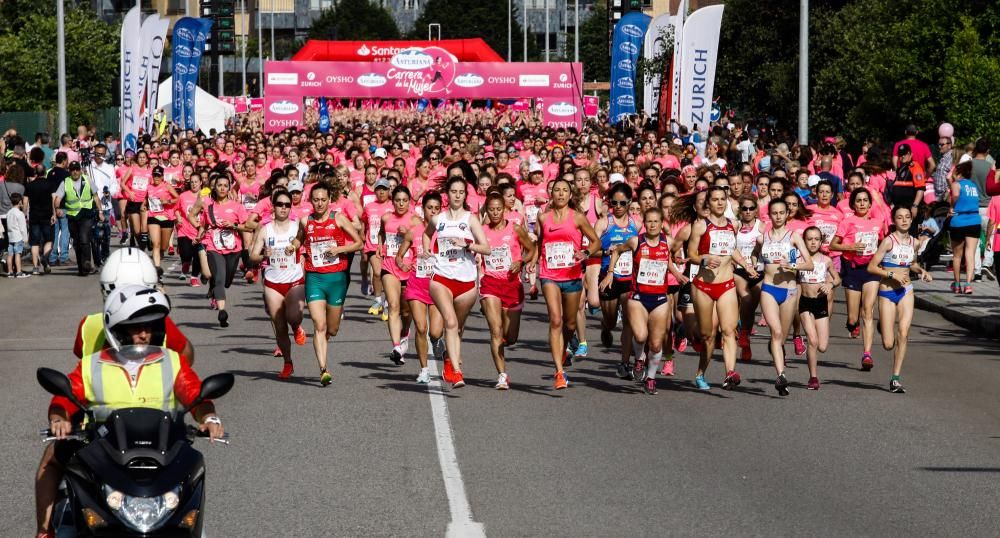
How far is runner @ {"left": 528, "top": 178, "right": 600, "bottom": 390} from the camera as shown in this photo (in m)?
14.0

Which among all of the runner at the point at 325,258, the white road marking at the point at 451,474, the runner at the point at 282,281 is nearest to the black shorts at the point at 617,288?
the white road marking at the point at 451,474

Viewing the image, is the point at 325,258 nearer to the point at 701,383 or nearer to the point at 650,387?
the point at 650,387

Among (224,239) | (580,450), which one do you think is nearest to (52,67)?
(224,239)

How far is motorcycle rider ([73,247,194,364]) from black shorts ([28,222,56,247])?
1916 centimetres

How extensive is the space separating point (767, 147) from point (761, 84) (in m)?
19.0

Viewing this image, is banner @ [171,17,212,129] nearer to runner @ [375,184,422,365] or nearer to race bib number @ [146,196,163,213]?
race bib number @ [146,196,163,213]

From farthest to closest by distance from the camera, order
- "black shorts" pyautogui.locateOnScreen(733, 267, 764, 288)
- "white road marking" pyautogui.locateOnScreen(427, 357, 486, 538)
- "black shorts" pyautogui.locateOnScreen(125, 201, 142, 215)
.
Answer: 1. "black shorts" pyautogui.locateOnScreen(125, 201, 142, 215)
2. "black shorts" pyautogui.locateOnScreen(733, 267, 764, 288)
3. "white road marking" pyautogui.locateOnScreen(427, 357, 486, 538)

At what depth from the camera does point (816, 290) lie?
558 inches

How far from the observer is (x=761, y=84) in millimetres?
48500

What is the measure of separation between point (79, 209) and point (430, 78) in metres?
29.4

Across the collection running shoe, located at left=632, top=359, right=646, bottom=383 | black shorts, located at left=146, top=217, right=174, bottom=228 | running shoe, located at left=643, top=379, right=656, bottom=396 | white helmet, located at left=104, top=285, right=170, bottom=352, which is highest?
white helmet, located at left=104, top=285, right=170, bottom=352

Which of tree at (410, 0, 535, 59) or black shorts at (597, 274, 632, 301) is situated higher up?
tree at (410, 0, 535, 59)

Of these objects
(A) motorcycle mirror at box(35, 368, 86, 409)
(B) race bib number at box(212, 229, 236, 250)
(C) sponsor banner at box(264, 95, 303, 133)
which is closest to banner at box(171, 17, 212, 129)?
(C) sponsor banner at box(264, 95, 303, 133)

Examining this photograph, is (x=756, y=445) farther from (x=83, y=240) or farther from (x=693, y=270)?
(x=83, y=240)
